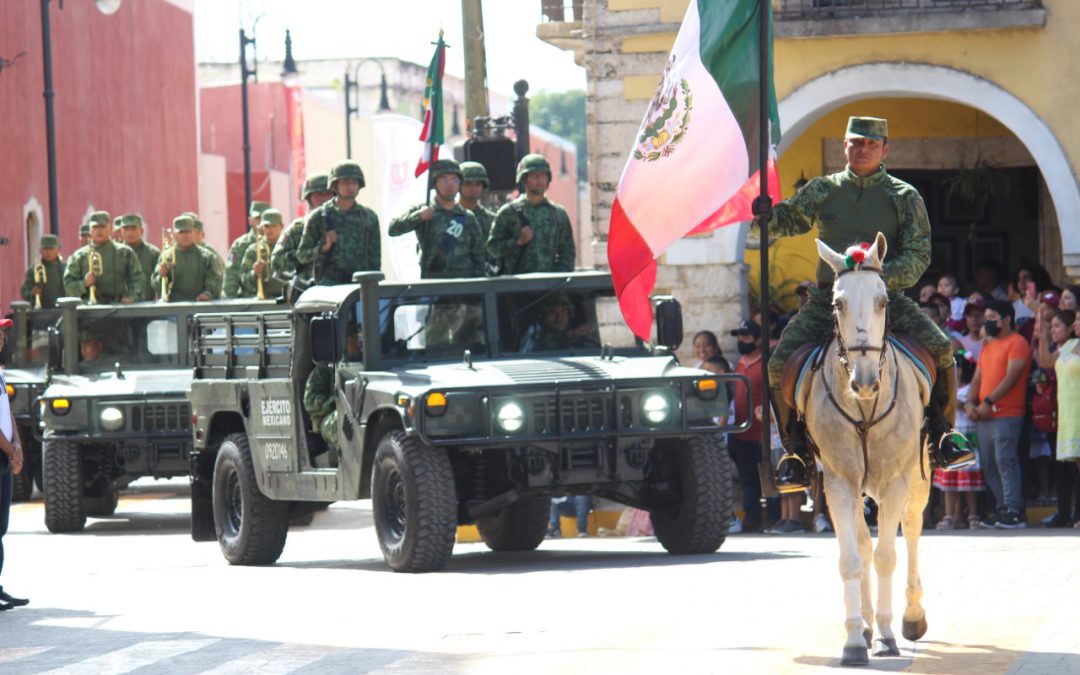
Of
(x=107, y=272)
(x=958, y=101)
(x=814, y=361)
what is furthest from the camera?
(x=107, y=272)

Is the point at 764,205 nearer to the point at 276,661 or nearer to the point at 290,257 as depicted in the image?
the point at 276,661

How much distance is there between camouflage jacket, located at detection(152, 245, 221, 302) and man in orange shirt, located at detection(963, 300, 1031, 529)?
8820 mm

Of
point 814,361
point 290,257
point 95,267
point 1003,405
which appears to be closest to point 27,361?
point 95,267

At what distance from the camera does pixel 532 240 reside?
668 inches

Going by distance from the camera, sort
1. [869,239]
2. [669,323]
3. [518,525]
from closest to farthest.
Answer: [869,239]
[669,323]
[518,525]

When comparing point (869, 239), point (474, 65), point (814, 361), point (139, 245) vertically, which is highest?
point (474, 65)

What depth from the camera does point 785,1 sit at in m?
22.1

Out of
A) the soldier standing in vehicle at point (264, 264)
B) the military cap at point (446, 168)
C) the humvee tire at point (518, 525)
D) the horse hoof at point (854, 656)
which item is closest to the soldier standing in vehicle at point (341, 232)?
Answer: the military cap at point (446, 168)

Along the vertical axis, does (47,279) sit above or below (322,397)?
above

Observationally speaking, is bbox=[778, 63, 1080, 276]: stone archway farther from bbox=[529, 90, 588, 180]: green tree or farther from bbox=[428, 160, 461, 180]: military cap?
bbox=[529, 90, 588, 180]: green tree

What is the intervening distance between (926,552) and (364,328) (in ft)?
13.4

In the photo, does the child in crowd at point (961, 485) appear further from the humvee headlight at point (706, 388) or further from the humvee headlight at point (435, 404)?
the humvee headlight at point (435, 404)

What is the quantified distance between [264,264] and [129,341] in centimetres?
197

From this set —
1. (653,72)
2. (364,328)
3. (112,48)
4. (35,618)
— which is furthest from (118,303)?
(112,48)
